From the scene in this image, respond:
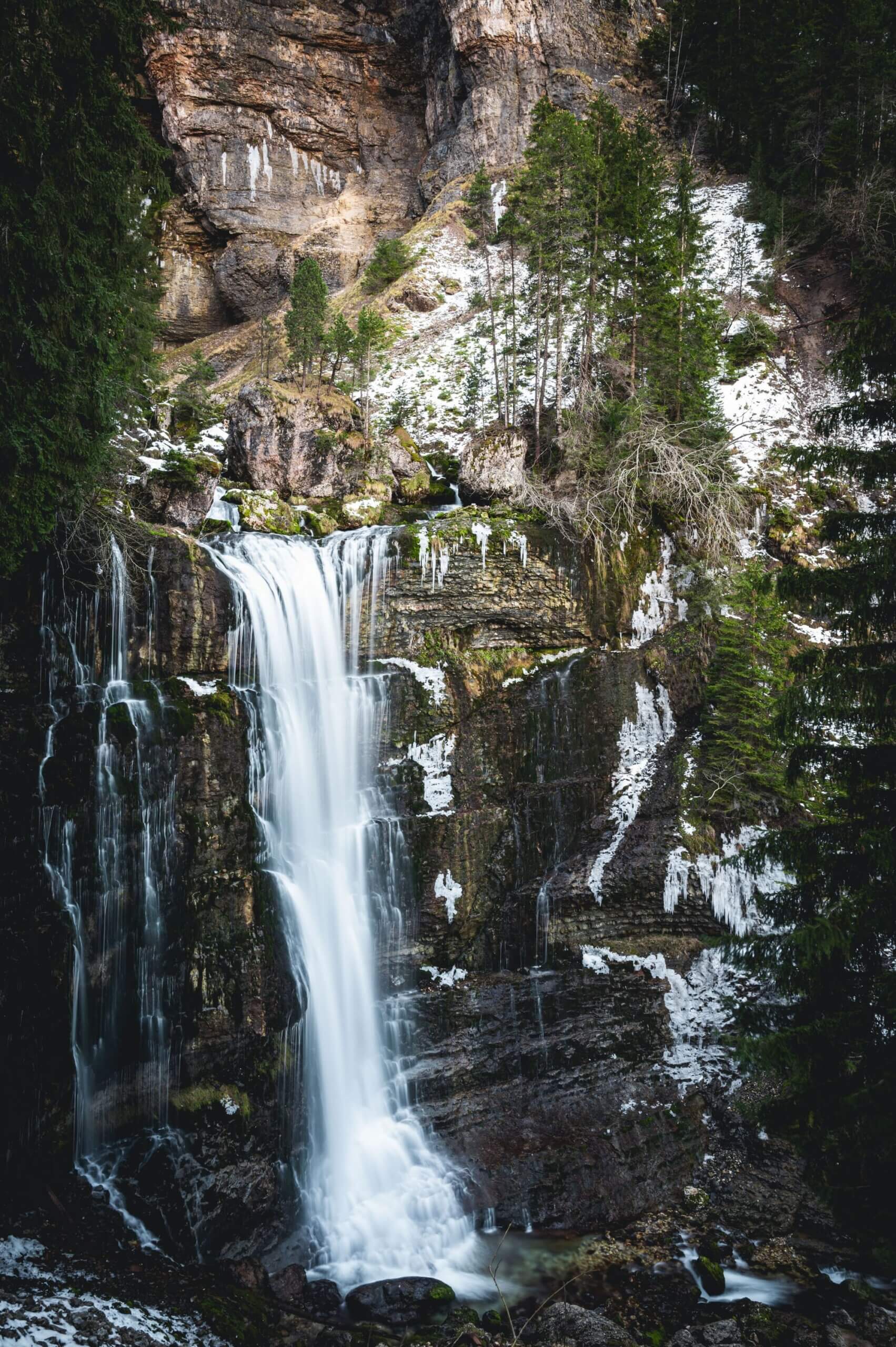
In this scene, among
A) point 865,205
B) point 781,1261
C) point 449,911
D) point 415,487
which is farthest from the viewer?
point 865,205

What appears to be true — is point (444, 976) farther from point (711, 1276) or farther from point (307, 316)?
point (307, 316)

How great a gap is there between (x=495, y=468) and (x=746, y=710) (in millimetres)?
8128

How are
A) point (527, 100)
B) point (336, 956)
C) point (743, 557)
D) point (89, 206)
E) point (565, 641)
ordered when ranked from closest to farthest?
point (89, 206) < point (336, 956) < point (565, 641) < point (743, 557) < point (527, 100)

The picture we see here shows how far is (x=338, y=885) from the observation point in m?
12.3

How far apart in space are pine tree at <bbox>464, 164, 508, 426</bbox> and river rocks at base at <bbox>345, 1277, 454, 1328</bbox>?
18699mm

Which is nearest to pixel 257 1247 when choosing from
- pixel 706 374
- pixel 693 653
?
pixel 693 653

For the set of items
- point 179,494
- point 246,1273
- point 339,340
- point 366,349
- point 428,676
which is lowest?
point 246,1273

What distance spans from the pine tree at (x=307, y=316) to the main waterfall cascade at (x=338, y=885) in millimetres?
13115

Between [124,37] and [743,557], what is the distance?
46.0 feet

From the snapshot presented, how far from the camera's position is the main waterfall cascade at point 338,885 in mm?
10609

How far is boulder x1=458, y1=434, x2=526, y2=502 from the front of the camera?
1689 centimetres

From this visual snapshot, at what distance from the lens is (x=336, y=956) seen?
1195 centimetres

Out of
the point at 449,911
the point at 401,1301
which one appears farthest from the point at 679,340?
the point at 401,1301

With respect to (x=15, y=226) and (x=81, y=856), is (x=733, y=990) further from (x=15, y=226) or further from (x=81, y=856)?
(x=15, y=226)
